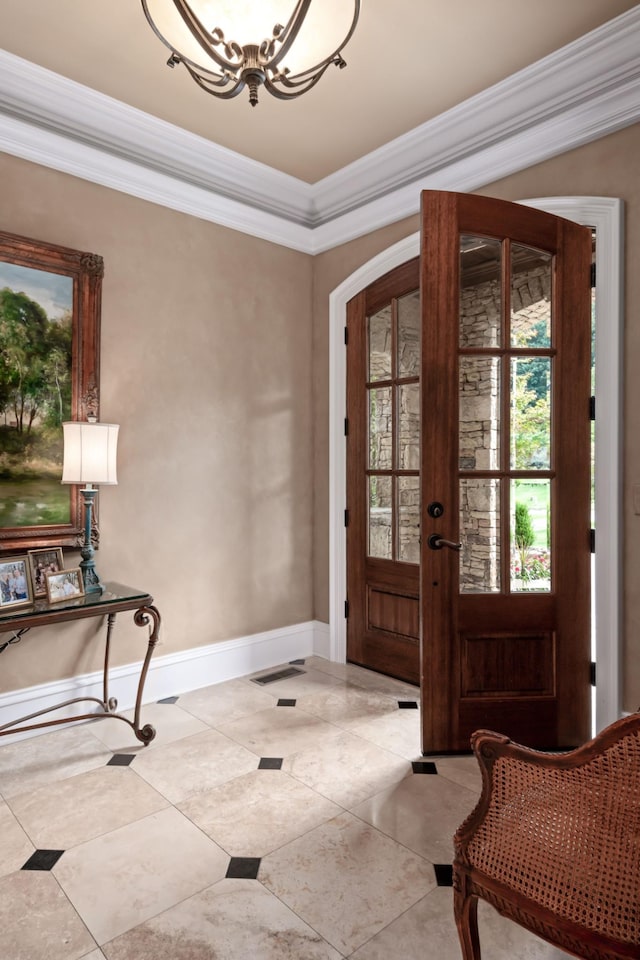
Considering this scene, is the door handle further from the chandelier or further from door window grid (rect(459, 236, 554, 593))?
the chandelier

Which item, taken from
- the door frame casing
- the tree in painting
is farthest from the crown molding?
the tree in painting

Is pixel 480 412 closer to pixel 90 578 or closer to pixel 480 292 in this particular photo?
pixel 480 292

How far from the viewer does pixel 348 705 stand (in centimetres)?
330

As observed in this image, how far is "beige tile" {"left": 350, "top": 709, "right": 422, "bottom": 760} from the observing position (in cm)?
278

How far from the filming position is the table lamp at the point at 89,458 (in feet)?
9.22

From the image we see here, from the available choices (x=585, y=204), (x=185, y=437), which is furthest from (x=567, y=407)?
(x=185, y=437)

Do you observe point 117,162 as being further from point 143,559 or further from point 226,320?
point 143,559

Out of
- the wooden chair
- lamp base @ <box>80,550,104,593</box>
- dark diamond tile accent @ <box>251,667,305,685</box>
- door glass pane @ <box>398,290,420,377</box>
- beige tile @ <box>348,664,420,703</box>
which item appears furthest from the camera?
dark diamond tile accent @ <box>251,667,305,685</box>

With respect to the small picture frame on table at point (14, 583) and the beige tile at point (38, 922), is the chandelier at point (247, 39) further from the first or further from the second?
the beige tile at point (38, 922)

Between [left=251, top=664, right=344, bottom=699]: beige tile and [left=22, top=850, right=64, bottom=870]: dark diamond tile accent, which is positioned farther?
[left=251, top=664, right=344, bottom=699]: beige tile

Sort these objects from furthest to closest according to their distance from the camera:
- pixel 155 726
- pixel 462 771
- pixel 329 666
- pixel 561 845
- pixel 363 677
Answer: pixel 329 666 < pixel 363 677 < pixel 155 726 < pixel 462 771 < pixel 561 845

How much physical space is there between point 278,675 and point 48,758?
57.6 inches

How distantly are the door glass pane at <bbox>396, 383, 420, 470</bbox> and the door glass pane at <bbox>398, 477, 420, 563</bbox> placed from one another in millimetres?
111

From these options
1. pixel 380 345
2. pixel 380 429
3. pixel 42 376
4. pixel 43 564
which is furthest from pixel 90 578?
pixel 380 345
